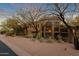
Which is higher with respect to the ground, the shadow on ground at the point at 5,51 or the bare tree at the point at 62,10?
the bare tree at the point at 62,10

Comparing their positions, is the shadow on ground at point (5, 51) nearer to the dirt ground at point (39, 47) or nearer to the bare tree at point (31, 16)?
the dirt ground at point (39, 47)

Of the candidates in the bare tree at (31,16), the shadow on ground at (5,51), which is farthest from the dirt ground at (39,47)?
the bare tree at (31,16)

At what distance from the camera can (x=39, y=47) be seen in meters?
3.83

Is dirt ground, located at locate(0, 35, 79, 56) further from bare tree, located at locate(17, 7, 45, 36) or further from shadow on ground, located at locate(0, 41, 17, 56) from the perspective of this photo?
bare tree, located at locate(17, 7, 45, 36)

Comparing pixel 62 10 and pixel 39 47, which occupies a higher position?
pixel 62 10

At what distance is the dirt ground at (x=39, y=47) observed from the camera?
12.4 feet

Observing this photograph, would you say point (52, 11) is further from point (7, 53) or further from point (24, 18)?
point (7, 53)

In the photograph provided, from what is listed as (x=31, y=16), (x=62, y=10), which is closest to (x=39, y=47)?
(x=31, y=16)

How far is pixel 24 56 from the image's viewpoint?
3.77 m

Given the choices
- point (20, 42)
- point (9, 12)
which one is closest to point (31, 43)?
point (20, 42)

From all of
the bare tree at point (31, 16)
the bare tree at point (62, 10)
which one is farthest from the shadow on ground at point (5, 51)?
the bare tree at point (62, 10)

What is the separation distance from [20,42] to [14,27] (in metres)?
0.15

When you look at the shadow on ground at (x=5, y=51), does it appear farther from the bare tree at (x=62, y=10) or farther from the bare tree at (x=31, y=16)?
the bare tree at (x=62, y=10)

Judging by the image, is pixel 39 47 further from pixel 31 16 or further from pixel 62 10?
pixel 62 10
